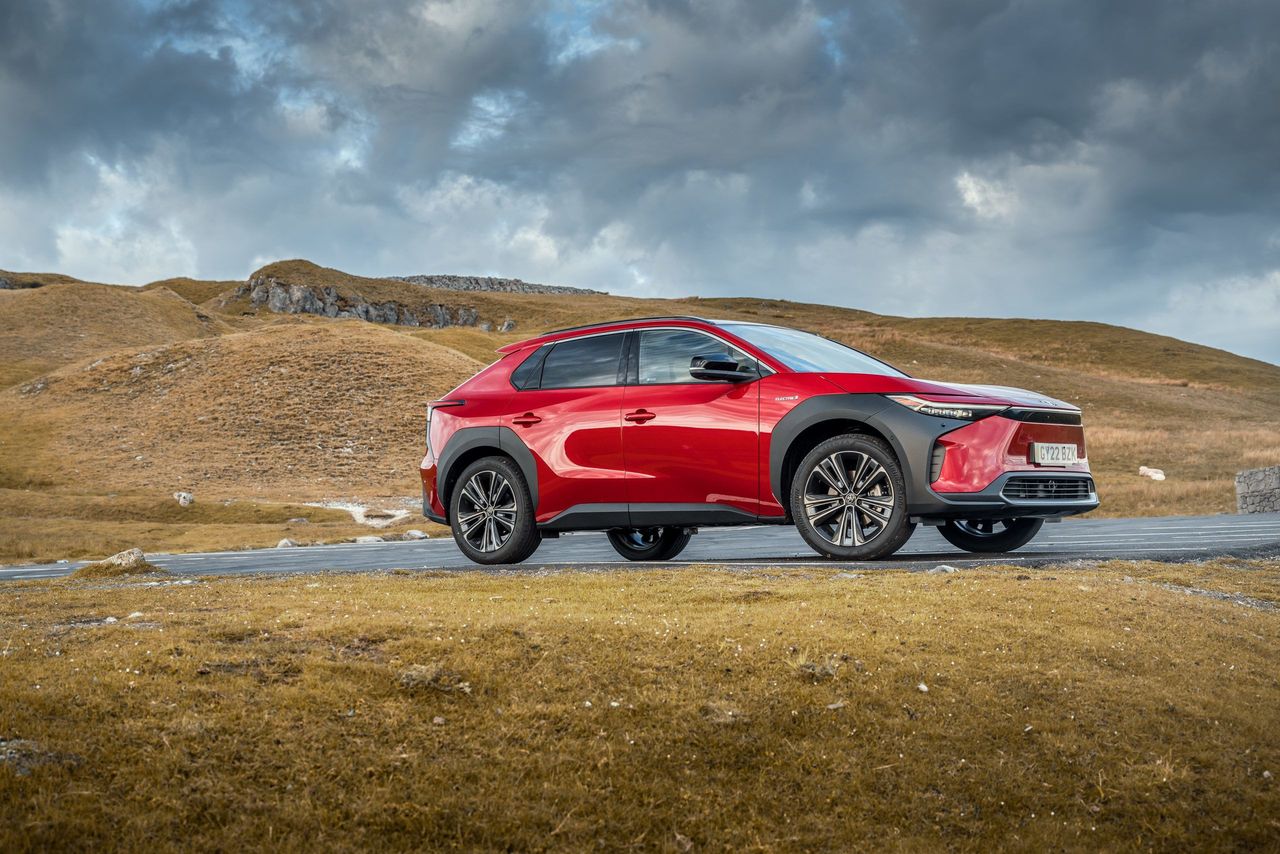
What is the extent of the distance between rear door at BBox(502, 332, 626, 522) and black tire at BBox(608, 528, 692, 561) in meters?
2.48

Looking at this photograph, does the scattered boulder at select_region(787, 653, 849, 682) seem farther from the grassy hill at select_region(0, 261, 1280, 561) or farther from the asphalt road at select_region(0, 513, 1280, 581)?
the grassy hill at select_region(0, 261, 1280, 561)

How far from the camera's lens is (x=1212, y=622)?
738 centimetres

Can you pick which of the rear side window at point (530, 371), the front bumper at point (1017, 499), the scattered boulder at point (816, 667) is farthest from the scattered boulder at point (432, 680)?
the rear side window at point (530, 371)

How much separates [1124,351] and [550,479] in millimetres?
109467

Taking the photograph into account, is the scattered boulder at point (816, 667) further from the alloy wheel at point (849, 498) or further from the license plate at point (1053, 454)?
the license plate at point (1053, 454)

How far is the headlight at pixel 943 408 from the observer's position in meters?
9.82

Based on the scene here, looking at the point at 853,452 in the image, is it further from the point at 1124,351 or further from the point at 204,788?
the point at 1124,351

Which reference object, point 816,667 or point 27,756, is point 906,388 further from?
point 27,756

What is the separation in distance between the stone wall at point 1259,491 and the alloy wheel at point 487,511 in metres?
20.3

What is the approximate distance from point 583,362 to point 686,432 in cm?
164

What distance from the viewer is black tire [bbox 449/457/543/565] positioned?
11516 millimetres

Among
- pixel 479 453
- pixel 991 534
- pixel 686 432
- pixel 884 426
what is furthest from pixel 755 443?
pixel 991 534

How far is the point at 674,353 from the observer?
10.8m

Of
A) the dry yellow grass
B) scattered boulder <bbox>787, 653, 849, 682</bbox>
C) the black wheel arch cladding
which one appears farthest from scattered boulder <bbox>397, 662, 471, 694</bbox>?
the black wheel arch cladding
